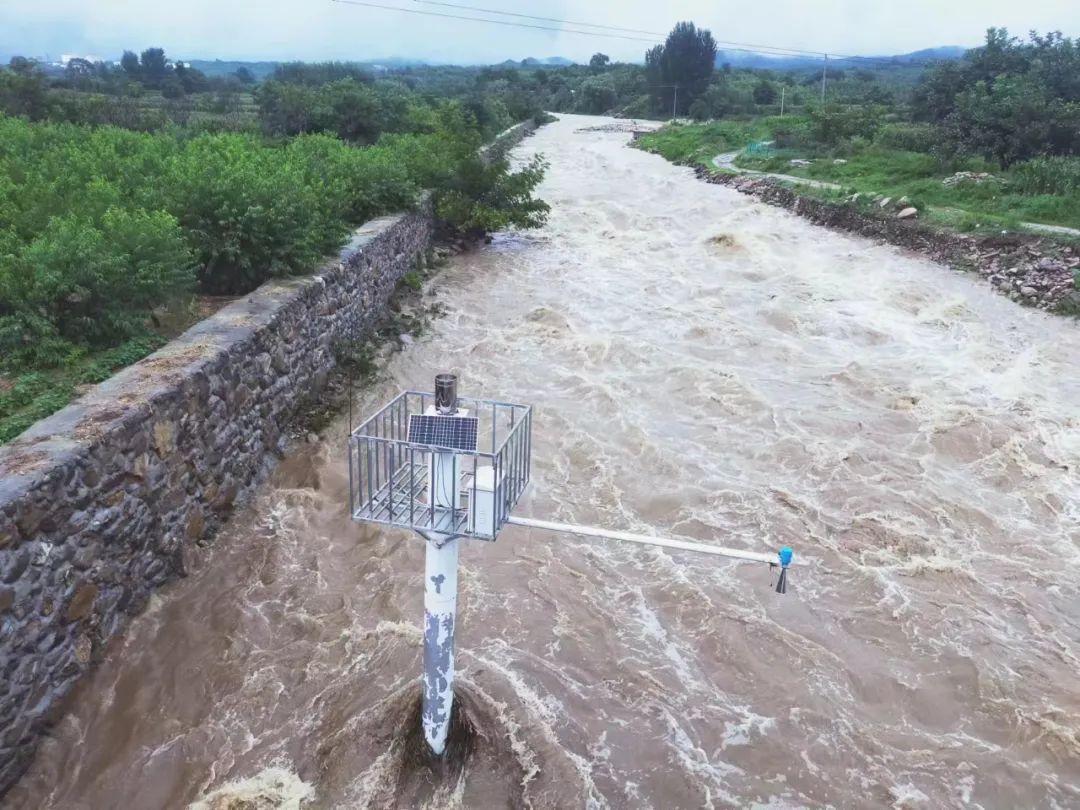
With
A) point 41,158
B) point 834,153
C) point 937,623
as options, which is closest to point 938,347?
point 937,623

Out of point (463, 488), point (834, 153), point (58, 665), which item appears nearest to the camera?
point (463, 488)

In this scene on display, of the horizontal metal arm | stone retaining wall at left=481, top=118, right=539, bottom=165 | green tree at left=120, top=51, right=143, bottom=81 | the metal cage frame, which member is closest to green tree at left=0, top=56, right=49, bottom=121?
stone retaining wall at left=481, top=118, right=539, bottom=165

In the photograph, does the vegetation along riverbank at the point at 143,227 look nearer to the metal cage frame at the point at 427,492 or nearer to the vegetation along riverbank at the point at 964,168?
the metal cage frame at the point at 427,492

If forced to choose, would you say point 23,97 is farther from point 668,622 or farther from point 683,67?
point 683,67

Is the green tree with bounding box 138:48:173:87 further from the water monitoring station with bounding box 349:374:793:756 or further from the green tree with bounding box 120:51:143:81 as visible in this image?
the water monitoring station with bounding box 349:374:793:756

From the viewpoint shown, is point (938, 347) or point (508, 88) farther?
point (508, 88)

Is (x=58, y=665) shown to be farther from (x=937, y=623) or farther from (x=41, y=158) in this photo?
(x=41, y=158)

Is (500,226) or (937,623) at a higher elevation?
(500,226)
